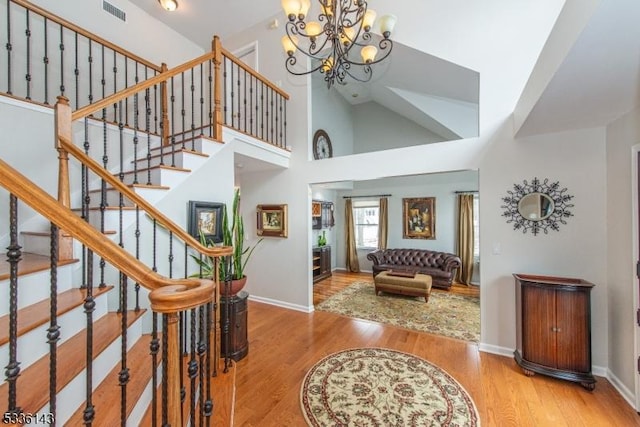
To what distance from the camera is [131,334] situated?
1964 millimetres

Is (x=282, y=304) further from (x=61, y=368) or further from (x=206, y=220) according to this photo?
(x=61, y=368)

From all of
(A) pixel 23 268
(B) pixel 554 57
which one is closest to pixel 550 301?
(B) pixel 554 57

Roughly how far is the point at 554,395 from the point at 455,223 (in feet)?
14.4

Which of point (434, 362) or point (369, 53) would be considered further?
point (434, 362)

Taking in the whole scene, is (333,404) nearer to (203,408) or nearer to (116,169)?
(203,408)

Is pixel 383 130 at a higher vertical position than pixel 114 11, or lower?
lower

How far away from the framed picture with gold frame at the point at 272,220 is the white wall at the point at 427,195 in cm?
323

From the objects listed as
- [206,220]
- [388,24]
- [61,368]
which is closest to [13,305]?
[61,368]

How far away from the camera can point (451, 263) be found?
554cm

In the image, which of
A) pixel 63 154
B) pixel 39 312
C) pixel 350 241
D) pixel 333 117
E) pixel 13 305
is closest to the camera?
pixel 13 305

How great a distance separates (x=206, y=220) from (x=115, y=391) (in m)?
1.82

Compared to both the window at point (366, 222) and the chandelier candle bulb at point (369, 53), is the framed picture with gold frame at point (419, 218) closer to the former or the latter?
the window at point (366, 222)

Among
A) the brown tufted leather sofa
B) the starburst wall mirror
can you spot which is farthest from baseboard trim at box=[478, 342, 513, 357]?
the brown tufted leather sofa

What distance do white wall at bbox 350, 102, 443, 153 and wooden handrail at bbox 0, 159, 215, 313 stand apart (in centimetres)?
→ 654
